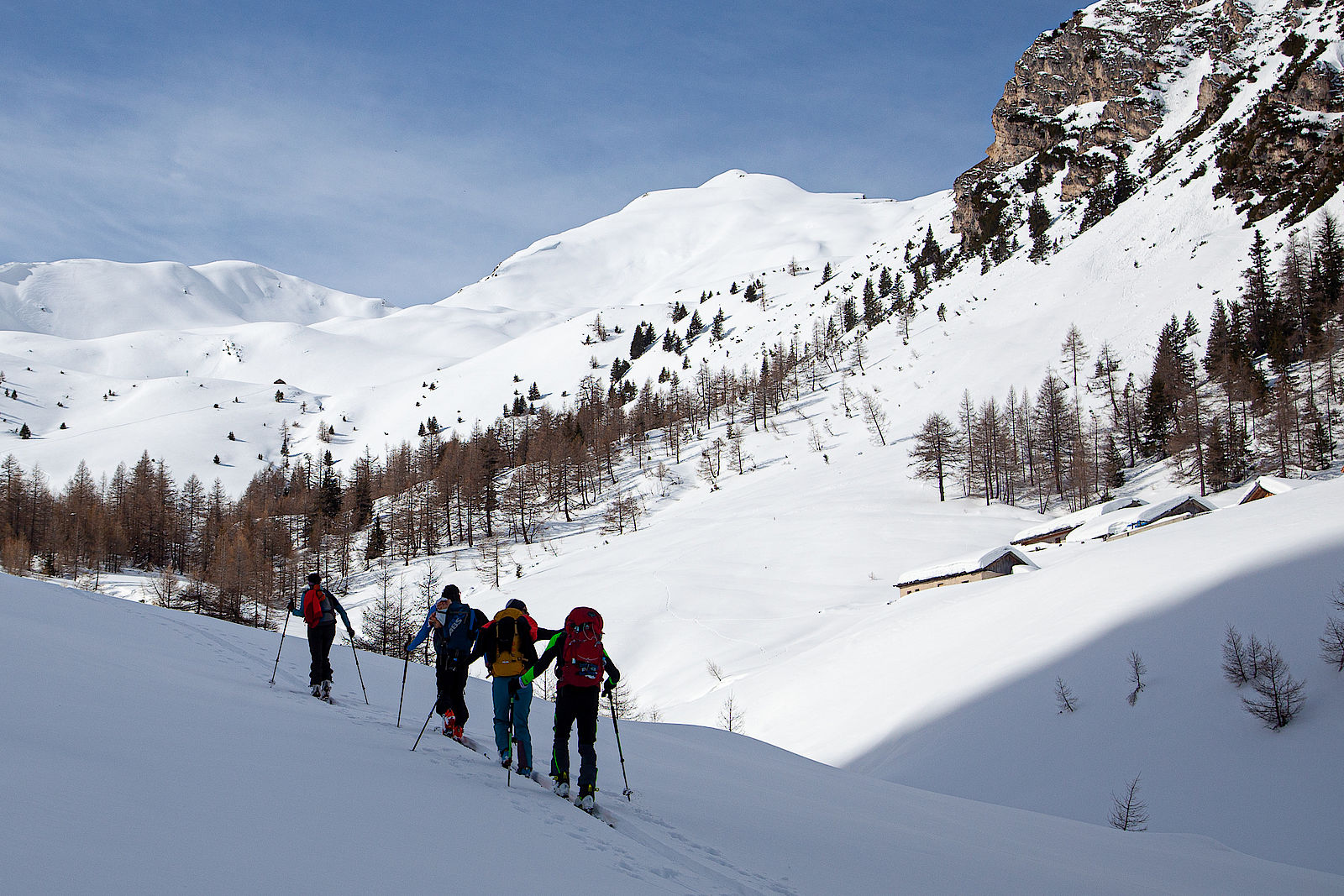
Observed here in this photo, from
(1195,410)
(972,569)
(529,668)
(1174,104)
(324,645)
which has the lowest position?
(972,569)

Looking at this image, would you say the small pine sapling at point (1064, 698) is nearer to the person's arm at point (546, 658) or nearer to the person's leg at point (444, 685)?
the person's leg at point (444, 685)

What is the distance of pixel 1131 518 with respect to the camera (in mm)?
50594

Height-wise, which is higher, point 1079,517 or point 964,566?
point 1079,517

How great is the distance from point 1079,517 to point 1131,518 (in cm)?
575

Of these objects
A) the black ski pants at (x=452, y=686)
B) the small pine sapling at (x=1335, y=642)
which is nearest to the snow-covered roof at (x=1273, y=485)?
the small pine sapling at (x=1335, y=642)

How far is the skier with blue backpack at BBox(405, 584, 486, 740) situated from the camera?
10617mm

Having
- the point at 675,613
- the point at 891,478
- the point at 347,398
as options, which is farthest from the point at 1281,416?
the point at 347,398

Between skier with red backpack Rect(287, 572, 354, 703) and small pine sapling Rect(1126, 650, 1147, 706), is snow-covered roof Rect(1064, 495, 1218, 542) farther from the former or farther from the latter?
skier with red backpack Rect(287, 572, 354, 703)

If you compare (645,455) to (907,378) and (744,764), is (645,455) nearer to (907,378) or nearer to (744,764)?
(907,378)

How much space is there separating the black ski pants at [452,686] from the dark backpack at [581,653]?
2870 millimetres

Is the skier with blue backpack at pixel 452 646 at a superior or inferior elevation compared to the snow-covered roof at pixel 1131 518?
inferior

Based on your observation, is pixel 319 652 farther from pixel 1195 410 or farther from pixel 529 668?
pixel 1195 410

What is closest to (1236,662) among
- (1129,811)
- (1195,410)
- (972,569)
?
(1129,811)

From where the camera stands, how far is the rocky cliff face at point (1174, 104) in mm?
89188
